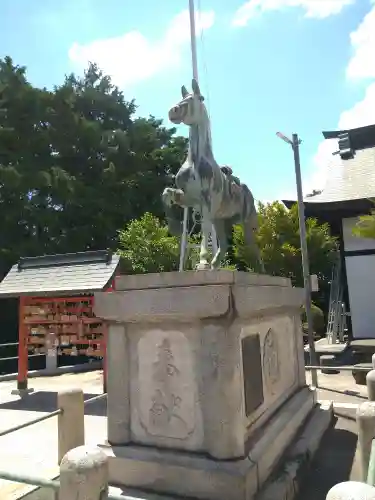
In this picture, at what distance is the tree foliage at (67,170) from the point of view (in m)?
20.6

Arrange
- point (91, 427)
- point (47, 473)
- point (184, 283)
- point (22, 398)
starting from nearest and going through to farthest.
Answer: point (184, 283) < point (47, 473) < point (91, 427) < point (22, 398)

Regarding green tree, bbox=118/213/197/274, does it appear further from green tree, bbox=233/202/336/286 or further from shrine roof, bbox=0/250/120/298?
shrine roof, bbox=0/250/120/298

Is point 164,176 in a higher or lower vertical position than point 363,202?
higher

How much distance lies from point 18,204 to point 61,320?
12558 millimetres

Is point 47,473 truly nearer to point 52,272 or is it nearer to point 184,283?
point 184,283

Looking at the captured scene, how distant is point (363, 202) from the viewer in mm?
13539

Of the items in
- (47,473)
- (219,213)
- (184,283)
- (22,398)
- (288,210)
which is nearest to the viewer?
(184,283)

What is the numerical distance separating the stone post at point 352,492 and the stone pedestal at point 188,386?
1.61 metres

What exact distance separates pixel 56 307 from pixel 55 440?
4224mm

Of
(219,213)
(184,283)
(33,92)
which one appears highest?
(33,92)

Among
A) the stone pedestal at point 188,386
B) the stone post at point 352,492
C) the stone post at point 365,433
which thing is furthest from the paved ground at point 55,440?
the stone post at point 352,492

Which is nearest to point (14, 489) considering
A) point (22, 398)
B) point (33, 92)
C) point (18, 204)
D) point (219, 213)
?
point (219, 213)

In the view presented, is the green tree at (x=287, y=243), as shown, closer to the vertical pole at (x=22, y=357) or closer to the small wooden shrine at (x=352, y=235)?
the small wooden shrine at (x=352, y=235)

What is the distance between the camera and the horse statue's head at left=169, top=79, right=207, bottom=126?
5258mm
